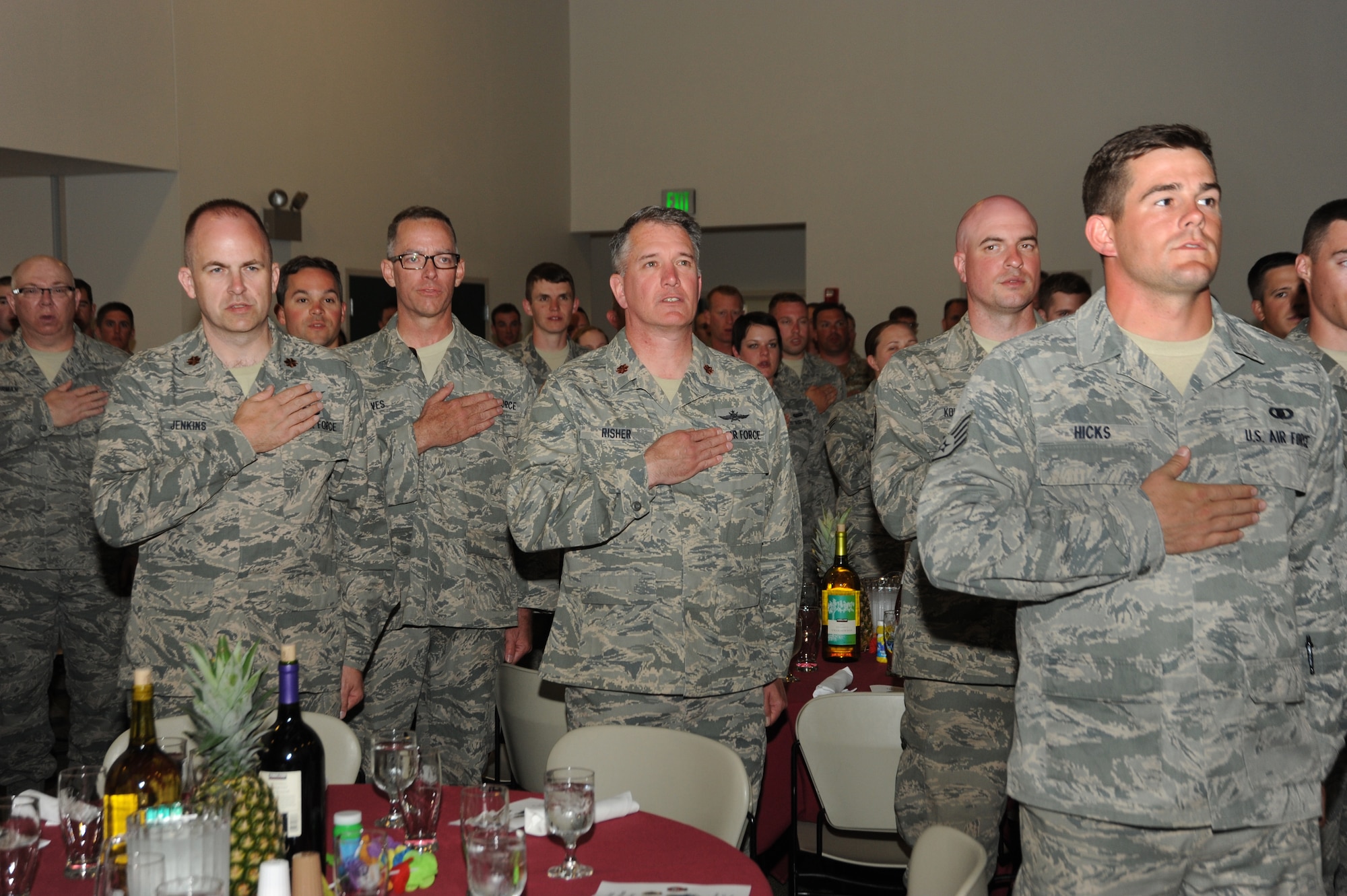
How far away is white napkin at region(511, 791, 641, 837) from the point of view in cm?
201

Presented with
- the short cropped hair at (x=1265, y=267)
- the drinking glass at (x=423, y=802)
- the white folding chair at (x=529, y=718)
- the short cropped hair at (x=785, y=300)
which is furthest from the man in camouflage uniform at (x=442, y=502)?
the short cropped hair at (x=785, y=300)

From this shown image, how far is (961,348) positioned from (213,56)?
644 centimetres

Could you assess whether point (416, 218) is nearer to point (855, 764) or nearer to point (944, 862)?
point (855, 764)

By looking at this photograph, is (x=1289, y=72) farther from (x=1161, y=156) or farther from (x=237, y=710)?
(x=237, y=710)

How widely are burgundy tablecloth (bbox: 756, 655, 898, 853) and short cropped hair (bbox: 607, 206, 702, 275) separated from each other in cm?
127

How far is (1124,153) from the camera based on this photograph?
200cm

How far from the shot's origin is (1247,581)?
73.3 inches

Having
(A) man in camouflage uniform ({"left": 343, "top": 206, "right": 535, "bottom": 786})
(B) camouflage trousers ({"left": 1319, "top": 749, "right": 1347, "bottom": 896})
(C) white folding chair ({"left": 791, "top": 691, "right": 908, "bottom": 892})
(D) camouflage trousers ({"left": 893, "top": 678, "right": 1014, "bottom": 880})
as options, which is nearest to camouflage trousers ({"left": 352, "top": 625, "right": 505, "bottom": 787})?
(A) man in camouflage uniform ({"left": 343, "top": 206, "right": 535, "bottom": 786})

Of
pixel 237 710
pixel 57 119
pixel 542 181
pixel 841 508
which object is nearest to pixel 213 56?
pixel 57 119

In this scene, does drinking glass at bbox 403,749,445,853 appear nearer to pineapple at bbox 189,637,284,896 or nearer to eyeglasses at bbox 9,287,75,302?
pineapple at bbox 189,637,284,896

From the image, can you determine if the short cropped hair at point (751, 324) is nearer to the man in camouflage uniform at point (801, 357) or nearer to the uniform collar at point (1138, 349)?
the man in camouflage uniform at point (801, 357)

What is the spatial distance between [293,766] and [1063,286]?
4296mm

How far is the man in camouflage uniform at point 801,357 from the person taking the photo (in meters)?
6.98

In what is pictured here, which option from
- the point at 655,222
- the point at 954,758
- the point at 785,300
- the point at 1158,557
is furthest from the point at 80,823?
the point at 785,300
